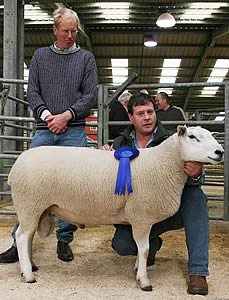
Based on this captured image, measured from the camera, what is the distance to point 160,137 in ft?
8.87

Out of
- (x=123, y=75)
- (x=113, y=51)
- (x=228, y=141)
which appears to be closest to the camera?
(x=228, y=141)

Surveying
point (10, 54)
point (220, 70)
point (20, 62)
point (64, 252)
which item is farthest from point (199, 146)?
point (220, 70)

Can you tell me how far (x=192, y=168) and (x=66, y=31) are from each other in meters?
1.18

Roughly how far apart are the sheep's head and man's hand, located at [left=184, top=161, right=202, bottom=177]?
42 millimetres

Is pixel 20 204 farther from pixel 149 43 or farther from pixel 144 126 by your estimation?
pixel 149 43

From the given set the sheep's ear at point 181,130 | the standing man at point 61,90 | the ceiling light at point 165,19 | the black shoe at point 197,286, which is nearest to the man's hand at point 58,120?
the standing man at point 61,90

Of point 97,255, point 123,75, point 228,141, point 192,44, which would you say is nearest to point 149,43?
point 192,44

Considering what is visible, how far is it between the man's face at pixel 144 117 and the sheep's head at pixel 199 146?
286 millimetres

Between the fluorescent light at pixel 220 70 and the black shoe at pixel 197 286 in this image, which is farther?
the fluorescent light at pixel 220 70

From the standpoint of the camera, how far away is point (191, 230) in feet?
8.22

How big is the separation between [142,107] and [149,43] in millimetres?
7350

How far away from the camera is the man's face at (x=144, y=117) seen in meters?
2.64

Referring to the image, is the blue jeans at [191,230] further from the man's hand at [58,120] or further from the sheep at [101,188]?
the man's hand at [58,120]

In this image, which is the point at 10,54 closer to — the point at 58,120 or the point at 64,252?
the point at 58,120
